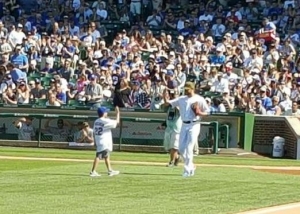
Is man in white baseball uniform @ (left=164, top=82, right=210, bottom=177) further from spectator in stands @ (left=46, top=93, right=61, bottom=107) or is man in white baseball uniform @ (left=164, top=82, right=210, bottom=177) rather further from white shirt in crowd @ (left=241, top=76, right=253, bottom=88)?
spectator in stands @ (left=46, top=93, right=61, bottom=107)

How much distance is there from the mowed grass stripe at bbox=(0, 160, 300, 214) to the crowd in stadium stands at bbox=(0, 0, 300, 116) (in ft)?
26.4

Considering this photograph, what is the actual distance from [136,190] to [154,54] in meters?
16.0

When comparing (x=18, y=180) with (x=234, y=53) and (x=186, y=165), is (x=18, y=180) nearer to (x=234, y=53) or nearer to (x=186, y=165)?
(x=186, y=165)

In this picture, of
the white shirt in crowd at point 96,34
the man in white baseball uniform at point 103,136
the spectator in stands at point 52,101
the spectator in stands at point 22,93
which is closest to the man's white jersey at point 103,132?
the man in white baseball uniform at point 103,136

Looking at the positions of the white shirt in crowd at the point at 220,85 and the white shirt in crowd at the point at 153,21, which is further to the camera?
the white shirt in crowd at the point at 153,21

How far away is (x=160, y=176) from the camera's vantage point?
62.1ft

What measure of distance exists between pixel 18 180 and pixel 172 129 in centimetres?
559

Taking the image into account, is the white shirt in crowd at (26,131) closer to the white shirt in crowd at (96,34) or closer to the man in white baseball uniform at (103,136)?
the white shirt in crowd at (96,34)

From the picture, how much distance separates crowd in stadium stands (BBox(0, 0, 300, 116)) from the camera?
2900cm

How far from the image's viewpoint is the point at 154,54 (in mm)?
32031

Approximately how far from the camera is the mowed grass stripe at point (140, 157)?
24438 millimetres

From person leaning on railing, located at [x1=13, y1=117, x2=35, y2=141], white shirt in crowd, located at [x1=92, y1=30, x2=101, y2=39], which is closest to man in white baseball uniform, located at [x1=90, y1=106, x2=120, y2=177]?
person leaning on railing, located at [x1=13, y1=117, x2=35, y2=141]

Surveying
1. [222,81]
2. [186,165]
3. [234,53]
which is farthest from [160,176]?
[234,53]

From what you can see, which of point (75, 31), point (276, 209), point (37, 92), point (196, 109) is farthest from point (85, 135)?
point (276, 209)
